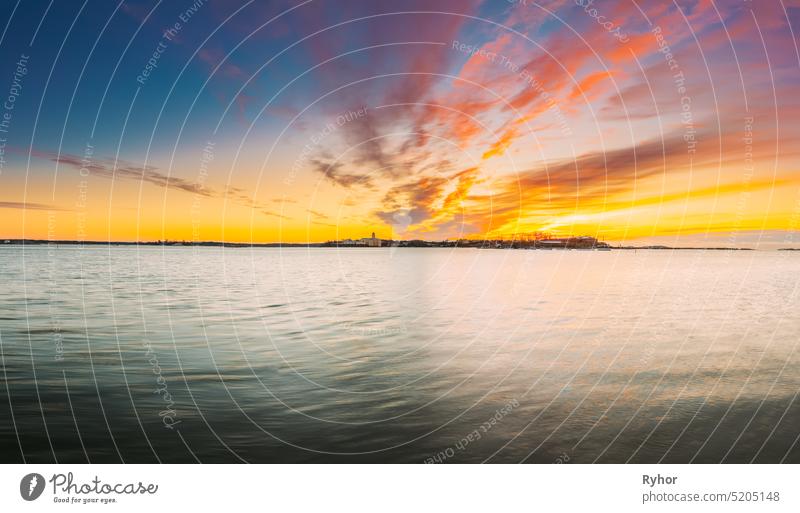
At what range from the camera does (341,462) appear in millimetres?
13953

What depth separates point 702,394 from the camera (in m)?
19.9

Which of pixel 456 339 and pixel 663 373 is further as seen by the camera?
pixel 456 339

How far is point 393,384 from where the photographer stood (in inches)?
834

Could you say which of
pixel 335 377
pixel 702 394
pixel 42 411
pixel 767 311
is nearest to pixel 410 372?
pixel 335 377

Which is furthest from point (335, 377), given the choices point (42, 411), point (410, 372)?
point (42, 411)

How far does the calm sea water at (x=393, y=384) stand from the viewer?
48.3 feet

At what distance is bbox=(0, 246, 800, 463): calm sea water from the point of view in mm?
14711

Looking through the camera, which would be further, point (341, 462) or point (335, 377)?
point (335, 377)

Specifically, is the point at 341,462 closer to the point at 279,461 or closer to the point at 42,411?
the point at 279,461

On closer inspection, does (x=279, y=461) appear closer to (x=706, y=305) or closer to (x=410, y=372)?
(x=410, y=372)

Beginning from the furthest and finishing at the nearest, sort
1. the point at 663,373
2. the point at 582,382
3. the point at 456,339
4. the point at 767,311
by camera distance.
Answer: the point at 767,311 → the point at 456,339 → the point at 663,373 → the point at 582,382

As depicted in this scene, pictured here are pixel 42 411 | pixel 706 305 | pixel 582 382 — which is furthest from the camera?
pixel 706 305

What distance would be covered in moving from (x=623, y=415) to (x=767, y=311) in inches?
1371

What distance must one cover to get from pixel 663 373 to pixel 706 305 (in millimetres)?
29113
